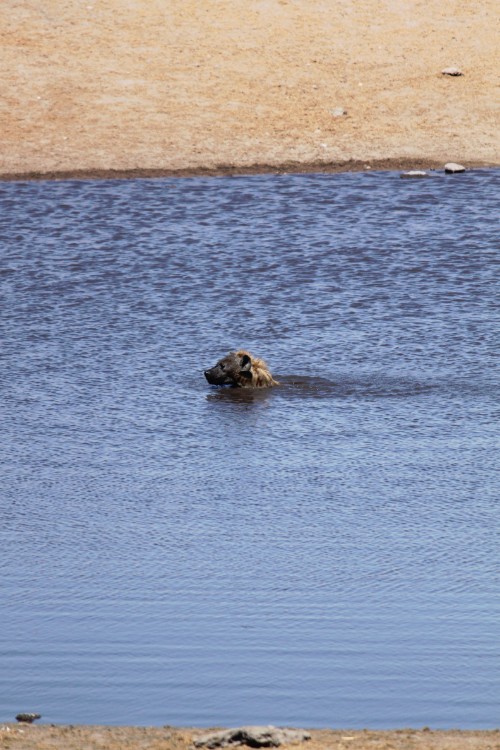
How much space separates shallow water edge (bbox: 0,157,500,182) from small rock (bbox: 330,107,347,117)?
1.37 m

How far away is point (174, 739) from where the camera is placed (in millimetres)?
5832

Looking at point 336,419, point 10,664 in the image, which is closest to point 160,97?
point 336,419

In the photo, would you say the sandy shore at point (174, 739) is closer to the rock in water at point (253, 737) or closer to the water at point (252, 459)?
the rock in water at point (253, 737)

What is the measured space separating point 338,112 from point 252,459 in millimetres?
13488

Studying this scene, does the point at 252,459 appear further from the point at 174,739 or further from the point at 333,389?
the point at 174,739

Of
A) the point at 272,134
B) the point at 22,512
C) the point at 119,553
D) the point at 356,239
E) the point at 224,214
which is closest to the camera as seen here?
the point at 119,553

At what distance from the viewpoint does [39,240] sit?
18.8 metres

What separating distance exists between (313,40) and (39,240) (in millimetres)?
8952

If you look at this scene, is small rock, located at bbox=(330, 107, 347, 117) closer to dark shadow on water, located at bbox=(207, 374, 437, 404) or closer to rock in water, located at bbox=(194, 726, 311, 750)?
dark shadow on water, located at bbox=(207, 374, 437, 404)

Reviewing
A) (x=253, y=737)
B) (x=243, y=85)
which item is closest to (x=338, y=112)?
(x=243, y=85)

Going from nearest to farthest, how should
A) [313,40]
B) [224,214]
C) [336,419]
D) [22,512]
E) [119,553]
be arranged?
[119,553]
[22,512]
[336,419]
[224,214]
[313,40]

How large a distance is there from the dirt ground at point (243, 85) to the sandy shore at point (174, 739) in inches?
643

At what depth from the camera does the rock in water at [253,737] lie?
18.5 feet

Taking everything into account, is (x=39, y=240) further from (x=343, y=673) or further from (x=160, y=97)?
(x=343, y=673)
